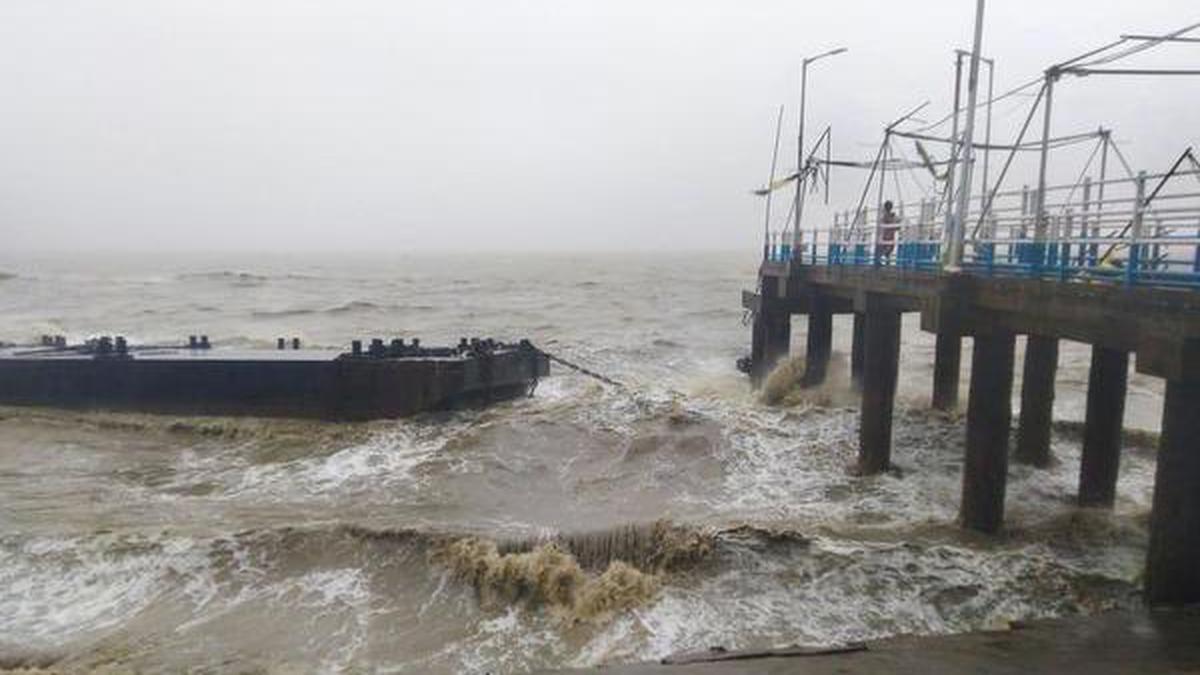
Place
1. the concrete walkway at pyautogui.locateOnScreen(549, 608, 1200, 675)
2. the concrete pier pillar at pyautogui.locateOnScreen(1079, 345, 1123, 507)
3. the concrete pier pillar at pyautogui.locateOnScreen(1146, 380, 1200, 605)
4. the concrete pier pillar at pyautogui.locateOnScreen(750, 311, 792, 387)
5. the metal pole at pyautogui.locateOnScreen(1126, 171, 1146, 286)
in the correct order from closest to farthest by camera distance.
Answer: the concrete walkway at pyautogui.locateOnScreen(549, 608, 1200, 675) → the concrete pier pillar at pyautogui.locateOnScreen(1146, 380, 1200, 605) → the metal pole at pyautogui.locateOnScreen(1126, 171, 1146, 286) → the concrete pier pillar at pyautogui.locateOnScreen(1079, 345, 1123, 507) → the concrete pier pillar at pyautogui.locateOnScreen(750, 311, 792, 387)

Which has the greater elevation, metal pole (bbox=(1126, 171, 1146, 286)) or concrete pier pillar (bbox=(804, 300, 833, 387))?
metal pole (bbox=(1126, 171, 1146, 286))

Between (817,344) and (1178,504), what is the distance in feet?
44.5

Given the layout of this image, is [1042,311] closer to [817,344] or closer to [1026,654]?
[1026,654]

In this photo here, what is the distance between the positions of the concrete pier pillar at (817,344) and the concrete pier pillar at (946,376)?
295 centimetres

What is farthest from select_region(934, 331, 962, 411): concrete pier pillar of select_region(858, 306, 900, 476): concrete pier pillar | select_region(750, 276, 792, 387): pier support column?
select_region(858, 306, 900, 476): concrete pier pillar

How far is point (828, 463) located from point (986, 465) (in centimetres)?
438

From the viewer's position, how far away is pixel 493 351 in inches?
896

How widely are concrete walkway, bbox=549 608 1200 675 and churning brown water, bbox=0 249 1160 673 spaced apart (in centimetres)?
76

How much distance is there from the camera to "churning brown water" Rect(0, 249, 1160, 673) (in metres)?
9.87

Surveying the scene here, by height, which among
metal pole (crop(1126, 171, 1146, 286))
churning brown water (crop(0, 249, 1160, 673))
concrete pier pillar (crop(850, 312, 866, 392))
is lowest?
churning brown water (crop(0, 249, 1160, 673))

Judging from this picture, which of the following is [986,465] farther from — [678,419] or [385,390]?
[385,390]

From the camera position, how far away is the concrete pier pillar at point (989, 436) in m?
12.3

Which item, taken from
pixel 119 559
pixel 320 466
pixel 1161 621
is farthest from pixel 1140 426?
pixel 119 559

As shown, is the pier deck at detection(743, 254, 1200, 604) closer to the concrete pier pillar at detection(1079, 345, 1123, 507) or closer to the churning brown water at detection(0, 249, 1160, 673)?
the concrete pier pillar at detection(1079, 345, 1123, 507)
